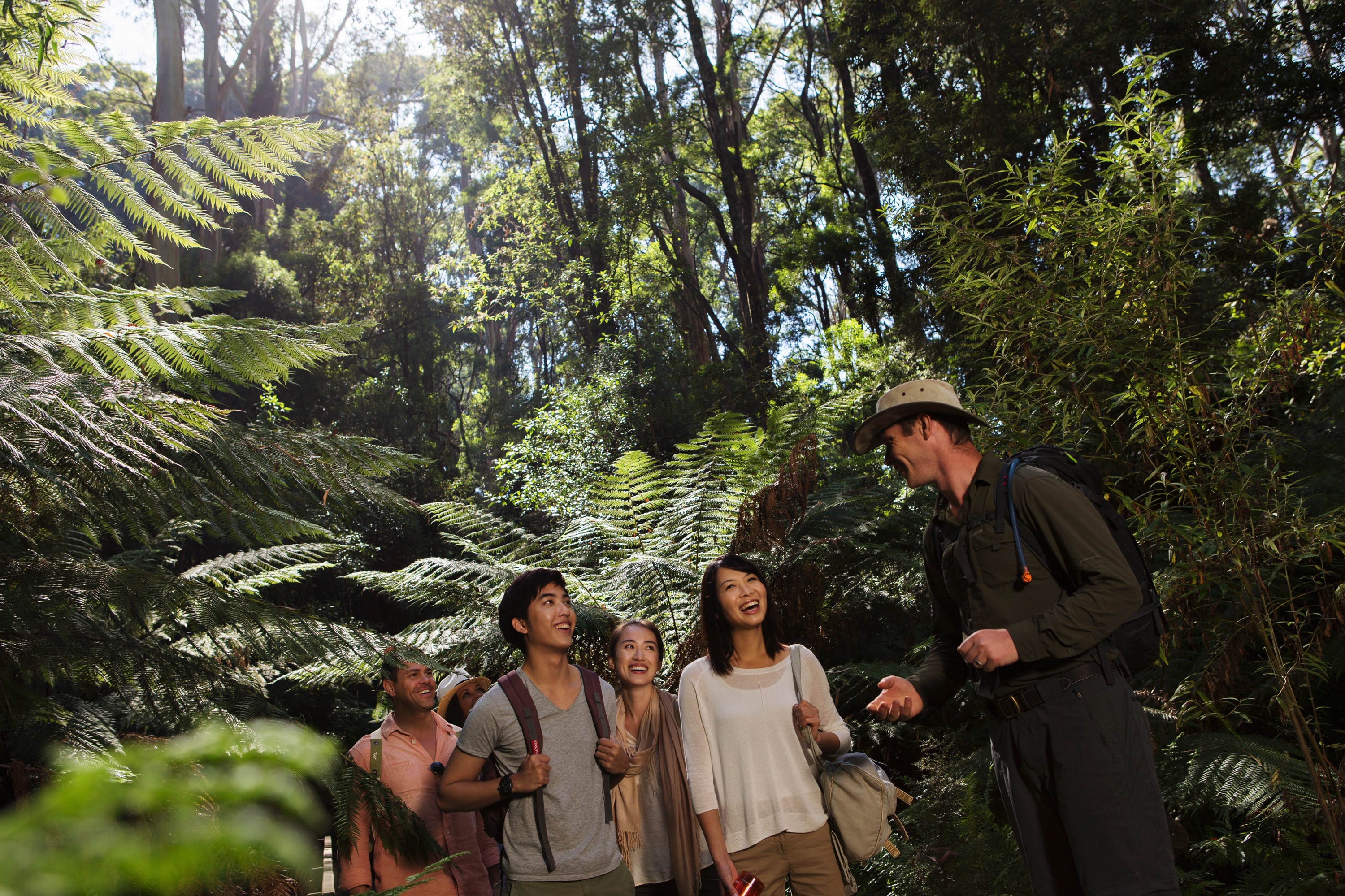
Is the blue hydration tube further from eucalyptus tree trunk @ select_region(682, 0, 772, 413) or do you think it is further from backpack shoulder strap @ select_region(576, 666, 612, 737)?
eucalyptus tree trunk @ select_region(682, 0, 772, 413)

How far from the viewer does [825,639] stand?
5633mm

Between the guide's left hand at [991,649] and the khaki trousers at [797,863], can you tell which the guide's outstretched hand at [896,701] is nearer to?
the guide's left hand at [991,649]

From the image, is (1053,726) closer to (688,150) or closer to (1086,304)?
(1086,304)

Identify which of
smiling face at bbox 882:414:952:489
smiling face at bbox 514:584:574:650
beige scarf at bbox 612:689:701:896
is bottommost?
beige scarf at bbox 612:689:701:896

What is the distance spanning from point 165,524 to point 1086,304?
2845mm

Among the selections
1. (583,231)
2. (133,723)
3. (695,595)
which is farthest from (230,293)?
(583,231)

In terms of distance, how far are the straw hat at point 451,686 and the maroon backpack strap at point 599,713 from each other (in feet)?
3.85

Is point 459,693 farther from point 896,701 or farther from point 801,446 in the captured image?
point 896,701

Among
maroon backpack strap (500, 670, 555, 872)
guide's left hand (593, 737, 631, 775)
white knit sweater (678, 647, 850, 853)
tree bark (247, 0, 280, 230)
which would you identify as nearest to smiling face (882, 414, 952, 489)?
white knit sweater (678, 647, 850, 853)

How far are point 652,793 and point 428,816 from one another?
0.90 meters

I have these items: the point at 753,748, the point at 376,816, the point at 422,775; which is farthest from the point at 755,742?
the point at 376,816

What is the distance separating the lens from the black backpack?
2.10 meters

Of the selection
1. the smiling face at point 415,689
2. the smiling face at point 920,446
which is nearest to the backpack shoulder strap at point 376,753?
the smiling face at point 415,689

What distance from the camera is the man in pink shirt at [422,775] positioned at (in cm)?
323
